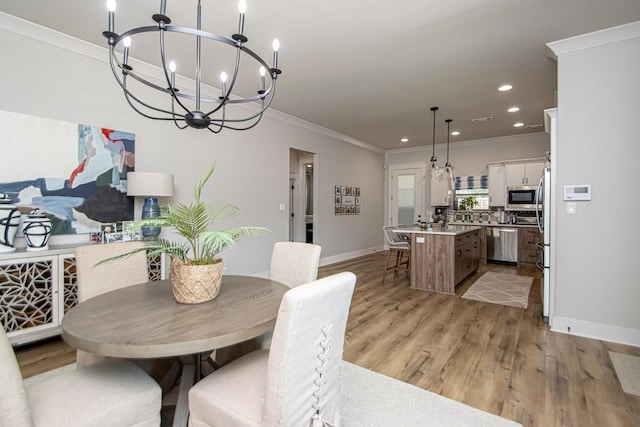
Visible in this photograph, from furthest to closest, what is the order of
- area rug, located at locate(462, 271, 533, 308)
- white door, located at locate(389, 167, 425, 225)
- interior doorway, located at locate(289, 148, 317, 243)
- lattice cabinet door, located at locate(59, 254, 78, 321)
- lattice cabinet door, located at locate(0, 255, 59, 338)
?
white door, located at locate(389, 167, 425, 225) → interior doorway, located at locate(289, 148, 317, 243) → area rug, located at locate(462, 271, 533, 308) → lattice cabinet door, located at locate(59, 254, 78, 321) → lattice cabinet door, located at locate(0, 255, 59, 338)

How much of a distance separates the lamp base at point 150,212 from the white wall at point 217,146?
0.49 meters

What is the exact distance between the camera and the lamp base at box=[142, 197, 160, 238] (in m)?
3.07

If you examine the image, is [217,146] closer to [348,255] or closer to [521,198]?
[348,255]

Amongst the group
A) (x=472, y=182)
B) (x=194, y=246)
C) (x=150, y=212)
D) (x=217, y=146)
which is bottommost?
(x=194, y=246)

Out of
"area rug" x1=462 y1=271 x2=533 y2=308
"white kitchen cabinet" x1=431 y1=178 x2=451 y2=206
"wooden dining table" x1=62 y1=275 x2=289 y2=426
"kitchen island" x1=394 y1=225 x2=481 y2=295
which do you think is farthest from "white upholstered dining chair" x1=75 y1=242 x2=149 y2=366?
"white kitchen cabinet" x1=431 y1=178 x2=451 y2=206

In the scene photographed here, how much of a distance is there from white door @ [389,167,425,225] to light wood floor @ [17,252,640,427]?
432 cm

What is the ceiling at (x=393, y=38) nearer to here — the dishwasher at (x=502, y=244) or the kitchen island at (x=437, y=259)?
the kitchen island at (x=437, y=259)

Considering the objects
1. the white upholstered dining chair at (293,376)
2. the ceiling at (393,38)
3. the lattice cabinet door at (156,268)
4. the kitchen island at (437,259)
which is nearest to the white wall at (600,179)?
the ceiling at (393,38)

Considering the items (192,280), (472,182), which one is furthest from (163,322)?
(472,182)

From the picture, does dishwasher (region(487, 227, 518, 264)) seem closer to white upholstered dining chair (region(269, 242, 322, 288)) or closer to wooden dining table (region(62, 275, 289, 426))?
white upholstered dining chair (region(269, 242, 322, 288))

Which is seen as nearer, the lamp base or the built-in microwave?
the lamp base

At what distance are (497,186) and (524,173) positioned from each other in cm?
56

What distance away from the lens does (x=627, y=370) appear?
221cm

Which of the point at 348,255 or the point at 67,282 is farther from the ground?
the point at 67,282
